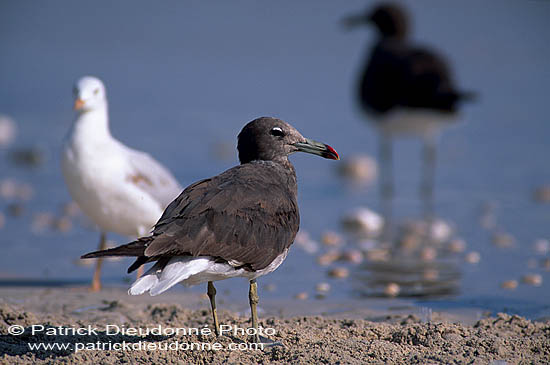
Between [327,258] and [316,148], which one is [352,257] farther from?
[316,148]

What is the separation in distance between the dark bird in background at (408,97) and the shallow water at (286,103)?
35 centimetres

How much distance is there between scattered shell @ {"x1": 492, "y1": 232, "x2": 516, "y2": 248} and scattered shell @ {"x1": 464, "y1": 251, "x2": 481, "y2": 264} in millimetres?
403

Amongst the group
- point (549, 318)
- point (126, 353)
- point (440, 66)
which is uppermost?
point (440, 66)

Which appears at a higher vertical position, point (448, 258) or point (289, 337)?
point (448, 258)

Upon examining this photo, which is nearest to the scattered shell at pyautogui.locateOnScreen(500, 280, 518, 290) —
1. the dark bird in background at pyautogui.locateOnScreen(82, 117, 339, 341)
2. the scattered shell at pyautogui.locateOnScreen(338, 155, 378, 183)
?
the dark bird in background at pyautogui.locateOnScreen(82, 117, 339, 341)

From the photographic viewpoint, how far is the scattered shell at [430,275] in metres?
6.67

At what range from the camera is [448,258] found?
24.0ft

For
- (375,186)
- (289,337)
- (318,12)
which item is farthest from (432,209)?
(318,12)

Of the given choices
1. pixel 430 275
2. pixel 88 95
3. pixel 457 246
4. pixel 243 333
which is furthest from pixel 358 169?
pixel 243 333

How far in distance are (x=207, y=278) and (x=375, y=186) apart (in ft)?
21.2

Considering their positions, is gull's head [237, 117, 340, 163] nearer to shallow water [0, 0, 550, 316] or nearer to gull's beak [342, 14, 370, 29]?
shallow water [0, 0, 550, 316]

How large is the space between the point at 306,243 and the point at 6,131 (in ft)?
20.1

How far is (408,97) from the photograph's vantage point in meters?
10.5

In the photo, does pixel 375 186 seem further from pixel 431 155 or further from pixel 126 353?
pixel 126 353
